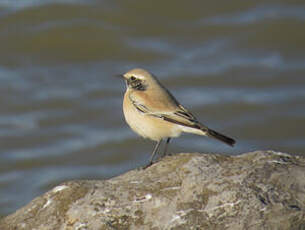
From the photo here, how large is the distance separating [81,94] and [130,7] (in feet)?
13.3

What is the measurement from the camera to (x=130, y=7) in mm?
21281

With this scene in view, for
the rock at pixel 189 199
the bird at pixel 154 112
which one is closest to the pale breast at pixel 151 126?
the bird at pixel 154 112

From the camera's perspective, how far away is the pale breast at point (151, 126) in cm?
877

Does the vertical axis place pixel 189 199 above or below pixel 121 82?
below

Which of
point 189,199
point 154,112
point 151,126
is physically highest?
point 154,112

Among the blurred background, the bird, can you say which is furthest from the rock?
the blurred background

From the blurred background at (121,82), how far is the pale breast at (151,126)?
22.1 feet

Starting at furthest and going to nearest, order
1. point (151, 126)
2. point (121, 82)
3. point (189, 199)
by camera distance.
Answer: point (121, 82) < point (151, 126) < point (189, 199)

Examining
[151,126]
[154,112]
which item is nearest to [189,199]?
[151,126]

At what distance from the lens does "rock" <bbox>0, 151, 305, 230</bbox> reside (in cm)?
635

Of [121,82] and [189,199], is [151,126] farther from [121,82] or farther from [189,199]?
[121,82]

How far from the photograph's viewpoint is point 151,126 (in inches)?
347

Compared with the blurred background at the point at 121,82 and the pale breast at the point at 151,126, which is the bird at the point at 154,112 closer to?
the pale breast at the point at 151,126

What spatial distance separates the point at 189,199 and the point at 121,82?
40.4 feet
